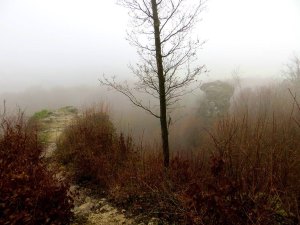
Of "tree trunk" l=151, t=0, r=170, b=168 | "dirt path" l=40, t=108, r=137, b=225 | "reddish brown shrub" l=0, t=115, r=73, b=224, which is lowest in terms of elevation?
"dirt path" l=40, t=108, r=137, b=225

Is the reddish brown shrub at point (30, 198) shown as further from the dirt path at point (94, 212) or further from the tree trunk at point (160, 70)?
the tree trunk at point (160, 70)

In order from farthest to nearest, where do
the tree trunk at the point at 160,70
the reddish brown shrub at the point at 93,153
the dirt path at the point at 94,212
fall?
the reddish brown shrub at the point at 93,153 → the tree trunk at the point at 160,70 → the dirt path at the point at 94,212

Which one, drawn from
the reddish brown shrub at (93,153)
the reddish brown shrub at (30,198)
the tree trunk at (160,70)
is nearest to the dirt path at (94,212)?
the reddish brown shrub at (93,153)

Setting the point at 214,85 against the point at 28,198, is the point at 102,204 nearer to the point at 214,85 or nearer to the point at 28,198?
the point at 28,198

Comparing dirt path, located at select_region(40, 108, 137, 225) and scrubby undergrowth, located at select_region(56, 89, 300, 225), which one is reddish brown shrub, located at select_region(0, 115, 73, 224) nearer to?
dirt path, located at select_region(40, 108, 137, 225)

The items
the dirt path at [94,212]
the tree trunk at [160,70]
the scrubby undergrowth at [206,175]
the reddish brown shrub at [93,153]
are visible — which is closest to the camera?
the scrubby undergrowth at [206,175]

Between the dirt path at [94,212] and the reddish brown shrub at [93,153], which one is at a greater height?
the reddish brown shrub at [93,153]

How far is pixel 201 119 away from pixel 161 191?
1027 inches

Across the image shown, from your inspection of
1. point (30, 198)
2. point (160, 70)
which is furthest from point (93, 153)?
point (30, 198)

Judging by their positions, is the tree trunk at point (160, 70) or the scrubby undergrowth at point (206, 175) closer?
the scrubby undergrowth at point (206, 175)

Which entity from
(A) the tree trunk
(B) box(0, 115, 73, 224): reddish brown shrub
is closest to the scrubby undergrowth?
(A) the tree trunk

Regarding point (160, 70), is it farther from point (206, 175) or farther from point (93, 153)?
point (93, 153)

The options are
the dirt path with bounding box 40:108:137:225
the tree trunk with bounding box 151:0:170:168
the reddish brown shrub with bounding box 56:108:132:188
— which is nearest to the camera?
the dirt path with bounding box 40:108:137:225

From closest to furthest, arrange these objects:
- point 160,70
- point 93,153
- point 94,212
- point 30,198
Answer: point 30,198 → point 94,212 → point 160,70 → point 93,153
